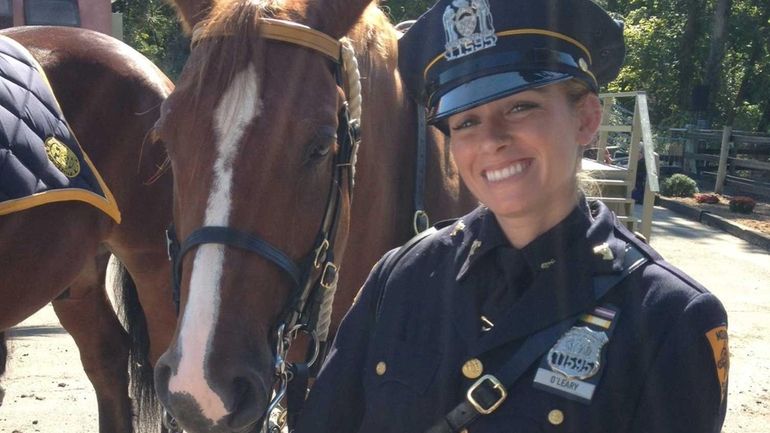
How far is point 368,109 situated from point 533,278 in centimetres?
121

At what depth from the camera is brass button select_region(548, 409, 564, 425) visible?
129cm

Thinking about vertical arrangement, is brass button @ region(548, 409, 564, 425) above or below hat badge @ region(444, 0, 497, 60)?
below

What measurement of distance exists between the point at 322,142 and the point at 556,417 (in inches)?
37.4

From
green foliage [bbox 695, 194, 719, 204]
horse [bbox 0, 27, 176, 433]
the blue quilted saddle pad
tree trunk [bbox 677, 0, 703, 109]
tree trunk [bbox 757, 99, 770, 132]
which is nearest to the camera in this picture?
the blue quilted saddle pad

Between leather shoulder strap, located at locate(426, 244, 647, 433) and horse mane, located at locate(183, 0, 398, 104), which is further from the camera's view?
horse mane, located at locate(183, 0, 398, 104)

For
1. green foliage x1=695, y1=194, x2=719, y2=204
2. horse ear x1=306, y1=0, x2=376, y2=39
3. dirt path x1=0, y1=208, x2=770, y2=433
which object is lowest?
green foliage x1=695, y1=194, x2=719, y2=204

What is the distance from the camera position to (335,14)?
216 centimetres

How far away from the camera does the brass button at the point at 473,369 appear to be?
137 centimetres

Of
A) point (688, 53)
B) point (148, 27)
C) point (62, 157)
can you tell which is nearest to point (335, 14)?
point (62, 157)

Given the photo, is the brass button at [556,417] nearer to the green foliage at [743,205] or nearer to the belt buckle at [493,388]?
the belt buckle at [493,388]

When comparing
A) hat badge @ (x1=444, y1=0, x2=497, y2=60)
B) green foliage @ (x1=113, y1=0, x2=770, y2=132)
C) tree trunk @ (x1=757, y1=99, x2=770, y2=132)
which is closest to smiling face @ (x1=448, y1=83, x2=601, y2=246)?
hat badge @ (x1=444, y1=0, x2=497, y2=60)

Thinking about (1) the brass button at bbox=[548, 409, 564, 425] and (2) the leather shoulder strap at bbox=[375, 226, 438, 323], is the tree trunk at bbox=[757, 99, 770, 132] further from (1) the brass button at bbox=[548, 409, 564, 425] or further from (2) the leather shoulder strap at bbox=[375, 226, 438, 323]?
(1) the brass button at bbox=[548, 409, 564, 425]

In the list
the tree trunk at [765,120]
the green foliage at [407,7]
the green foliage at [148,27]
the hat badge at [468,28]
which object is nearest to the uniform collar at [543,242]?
the hat badge at [468,28]

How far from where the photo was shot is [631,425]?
1265mm
